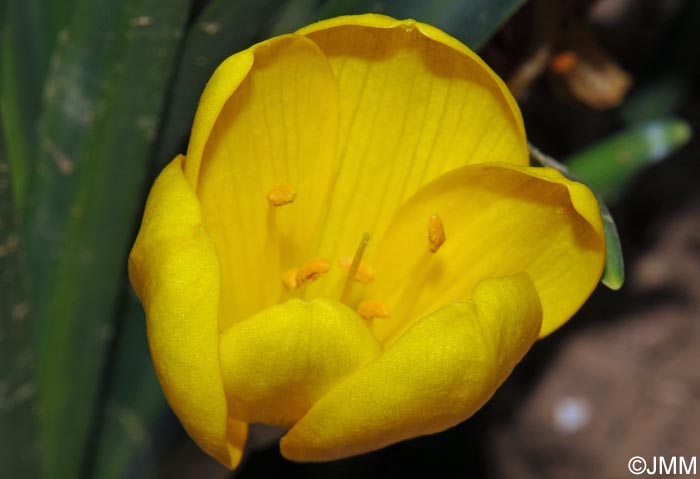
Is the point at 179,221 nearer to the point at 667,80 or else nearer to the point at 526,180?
the point at 526,180

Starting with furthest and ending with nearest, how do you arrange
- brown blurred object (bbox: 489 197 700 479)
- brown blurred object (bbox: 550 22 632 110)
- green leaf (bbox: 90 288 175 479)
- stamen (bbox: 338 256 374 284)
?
1. brown blurred object (bbox: 489 197 700 479)
2. brown blurred object (bbox: 550 22 632 110)
3. green leaf (bbox: 90 288 175 479)
4. stamen (bbox: 338 256 374 284)

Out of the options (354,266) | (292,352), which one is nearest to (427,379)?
(292,352)

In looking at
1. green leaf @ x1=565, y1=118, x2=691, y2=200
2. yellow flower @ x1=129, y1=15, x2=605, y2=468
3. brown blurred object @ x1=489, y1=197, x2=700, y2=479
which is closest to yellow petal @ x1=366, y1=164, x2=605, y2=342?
yellow flower @ x1=129, y1=15, x2=605, y2=468

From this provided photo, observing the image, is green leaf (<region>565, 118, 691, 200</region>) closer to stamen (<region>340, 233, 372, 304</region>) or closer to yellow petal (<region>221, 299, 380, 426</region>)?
stamen (<region>340, 233, 372, 304</region>)

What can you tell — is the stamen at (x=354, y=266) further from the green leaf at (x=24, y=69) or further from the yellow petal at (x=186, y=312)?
the green leaf at (x=24, y=69)

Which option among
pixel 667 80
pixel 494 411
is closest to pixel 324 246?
pixel 494 411

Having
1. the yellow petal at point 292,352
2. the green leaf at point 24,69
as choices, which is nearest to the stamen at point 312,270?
the yellow petal at point 292,352

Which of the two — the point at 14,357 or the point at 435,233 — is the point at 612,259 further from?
the point at 14,357
